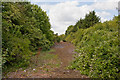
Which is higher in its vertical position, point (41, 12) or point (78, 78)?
point (41, 12)

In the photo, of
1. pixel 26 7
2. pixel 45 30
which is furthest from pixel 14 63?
pixel 45 30

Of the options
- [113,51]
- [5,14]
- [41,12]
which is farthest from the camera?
[41,12]

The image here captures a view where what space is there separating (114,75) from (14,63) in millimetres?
5261

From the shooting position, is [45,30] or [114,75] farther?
[45,30]

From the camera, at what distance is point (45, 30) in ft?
53.2

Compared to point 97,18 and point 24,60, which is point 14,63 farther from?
point 97,18

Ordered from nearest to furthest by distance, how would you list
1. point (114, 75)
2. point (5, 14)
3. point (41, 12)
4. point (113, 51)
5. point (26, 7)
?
point (114, 75), point (113, 51), point (5, 14), point (26, 7), point (41, 12)

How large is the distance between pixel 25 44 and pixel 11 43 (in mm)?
1174

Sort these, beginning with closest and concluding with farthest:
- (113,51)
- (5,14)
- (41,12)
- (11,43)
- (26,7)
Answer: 1. (113,51)
2. (11,43)
3. (5,14)
4. (26,7)
5. (41,12)

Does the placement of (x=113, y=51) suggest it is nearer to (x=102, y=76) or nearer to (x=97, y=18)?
(x=102, y=76)

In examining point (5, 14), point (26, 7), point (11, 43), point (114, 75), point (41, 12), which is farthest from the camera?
point (41, 12)

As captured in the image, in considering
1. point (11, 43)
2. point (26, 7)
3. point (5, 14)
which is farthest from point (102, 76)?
point (26, 7)

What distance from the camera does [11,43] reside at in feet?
23.2

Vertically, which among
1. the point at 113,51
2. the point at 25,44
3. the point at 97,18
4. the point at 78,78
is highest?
the point at 97,18
